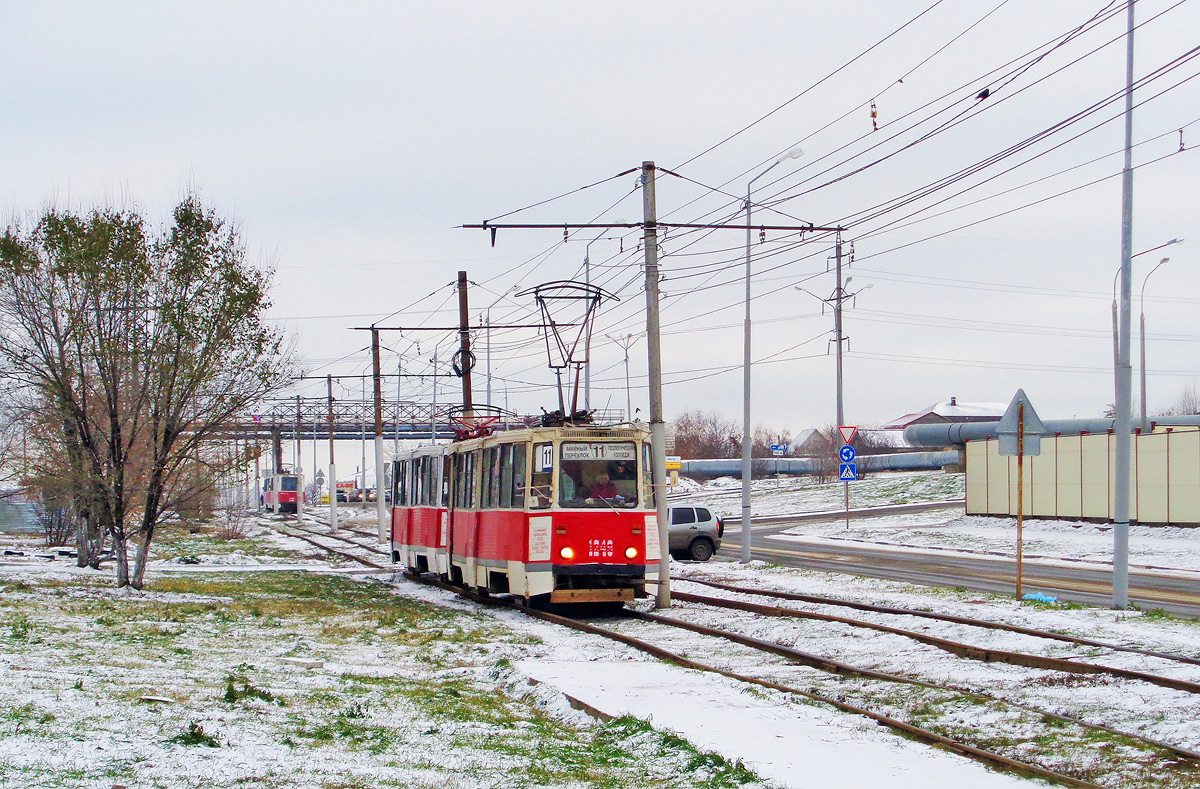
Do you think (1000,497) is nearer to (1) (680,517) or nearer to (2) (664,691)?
(1) (680,517)

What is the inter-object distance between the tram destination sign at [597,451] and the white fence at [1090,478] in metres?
21.8

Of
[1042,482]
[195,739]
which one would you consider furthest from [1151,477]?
[195,739]

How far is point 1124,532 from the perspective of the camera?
17.3m

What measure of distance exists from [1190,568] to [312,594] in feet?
65.8

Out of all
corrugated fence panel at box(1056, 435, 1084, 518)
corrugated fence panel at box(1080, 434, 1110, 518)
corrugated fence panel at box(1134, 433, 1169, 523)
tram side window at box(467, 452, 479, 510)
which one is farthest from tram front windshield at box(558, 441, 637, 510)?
corrugated fence panel at box(1056, 435, 1084, 518)

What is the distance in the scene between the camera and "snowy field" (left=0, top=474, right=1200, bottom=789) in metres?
7.25

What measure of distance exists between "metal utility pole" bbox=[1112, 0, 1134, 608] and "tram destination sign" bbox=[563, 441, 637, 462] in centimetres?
704

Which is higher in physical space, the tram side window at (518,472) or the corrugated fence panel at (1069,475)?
the tram side window at (518,472)

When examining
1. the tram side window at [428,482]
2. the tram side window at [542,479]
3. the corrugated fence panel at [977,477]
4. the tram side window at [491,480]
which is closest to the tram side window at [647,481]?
the tram side window at [542,479]

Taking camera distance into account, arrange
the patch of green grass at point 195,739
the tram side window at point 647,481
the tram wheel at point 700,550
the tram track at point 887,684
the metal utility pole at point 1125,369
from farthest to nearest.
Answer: the tram wheel at point 700,550
the tram side window at point 647,481
the metal utility pole at point 1125,369
the tram track at point 887,684
the patch of green grass at point 195,739

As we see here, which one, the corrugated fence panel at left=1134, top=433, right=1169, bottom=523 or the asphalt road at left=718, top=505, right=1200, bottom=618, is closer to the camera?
the asphalt road at left=718, top=505, right=1200, bottom=618

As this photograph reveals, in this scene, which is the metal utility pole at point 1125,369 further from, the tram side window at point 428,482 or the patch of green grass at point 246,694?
the tram side window at point 428,482

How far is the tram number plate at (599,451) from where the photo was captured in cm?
1858

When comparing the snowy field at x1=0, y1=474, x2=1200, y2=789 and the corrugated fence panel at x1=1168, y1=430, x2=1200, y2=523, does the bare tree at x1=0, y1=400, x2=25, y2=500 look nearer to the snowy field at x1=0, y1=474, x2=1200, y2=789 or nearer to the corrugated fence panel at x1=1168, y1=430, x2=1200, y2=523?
the snowy field at x1=0, y1=474, x2=1200, y2=789
